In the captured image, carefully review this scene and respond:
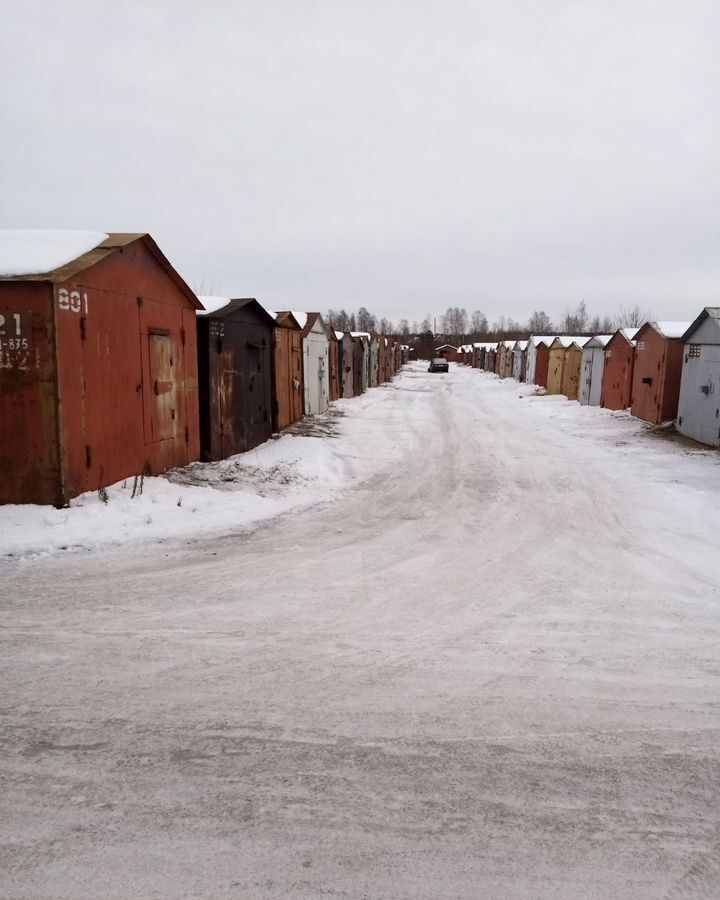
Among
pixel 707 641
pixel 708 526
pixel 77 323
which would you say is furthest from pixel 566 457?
pixel 77 323

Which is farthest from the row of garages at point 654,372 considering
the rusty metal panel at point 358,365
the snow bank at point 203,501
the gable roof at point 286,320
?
the gable roof at point 286,320

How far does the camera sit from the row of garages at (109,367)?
6.40 meters

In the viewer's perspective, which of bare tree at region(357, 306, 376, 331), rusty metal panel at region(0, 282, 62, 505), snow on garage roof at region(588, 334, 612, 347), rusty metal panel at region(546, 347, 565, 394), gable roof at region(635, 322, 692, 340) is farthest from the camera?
bare tree at region(357, 306, 376, 331)

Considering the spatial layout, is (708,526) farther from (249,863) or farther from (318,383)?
(318,383)

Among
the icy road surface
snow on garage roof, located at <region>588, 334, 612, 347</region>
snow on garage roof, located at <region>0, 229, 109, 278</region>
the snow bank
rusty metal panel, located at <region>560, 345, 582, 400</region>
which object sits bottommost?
the icy road surface

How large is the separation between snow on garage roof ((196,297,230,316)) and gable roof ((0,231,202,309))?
1519 mm

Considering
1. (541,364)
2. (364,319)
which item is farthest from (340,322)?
(541,364)

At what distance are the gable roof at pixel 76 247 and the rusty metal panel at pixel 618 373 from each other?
16714 mm

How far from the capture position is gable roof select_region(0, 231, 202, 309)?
6312mm

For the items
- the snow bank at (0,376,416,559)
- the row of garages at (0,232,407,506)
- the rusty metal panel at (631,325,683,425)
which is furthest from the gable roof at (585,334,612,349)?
the row of garages at (0,232,407,506)

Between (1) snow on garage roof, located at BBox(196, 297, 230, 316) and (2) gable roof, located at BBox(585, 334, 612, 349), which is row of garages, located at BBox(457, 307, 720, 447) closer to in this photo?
(2) gable roof, located at BBox(585, 334, 612, 349)

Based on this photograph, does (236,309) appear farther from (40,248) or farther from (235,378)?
(40,248)

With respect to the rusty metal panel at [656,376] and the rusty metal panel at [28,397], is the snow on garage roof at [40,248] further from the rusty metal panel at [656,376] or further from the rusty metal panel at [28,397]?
the rusty metal panel at [656,376]

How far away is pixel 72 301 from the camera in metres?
6.64
